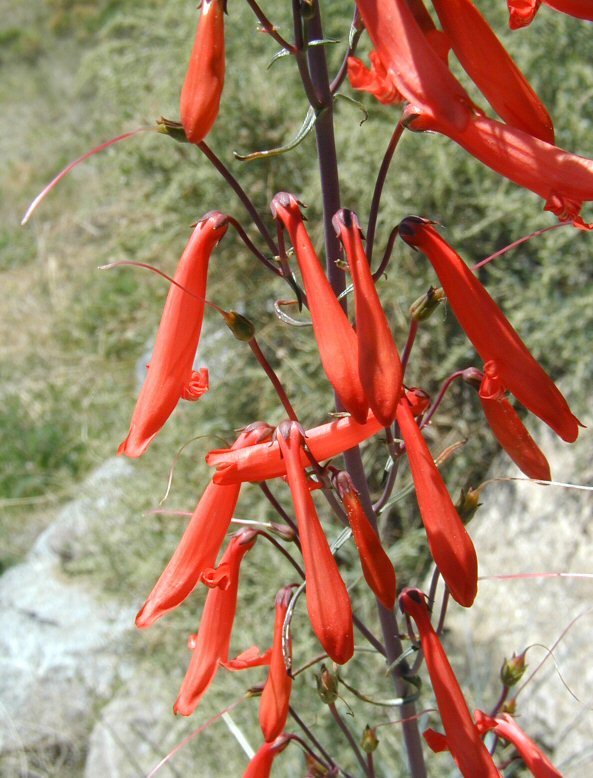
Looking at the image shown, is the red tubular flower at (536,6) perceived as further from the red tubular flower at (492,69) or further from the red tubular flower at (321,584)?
the red tubular flower at (321,584)

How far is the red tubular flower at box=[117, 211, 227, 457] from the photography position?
961mm

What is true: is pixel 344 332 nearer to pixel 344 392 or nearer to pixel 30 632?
pixel 344 392

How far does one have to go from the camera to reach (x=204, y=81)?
2.72 ft

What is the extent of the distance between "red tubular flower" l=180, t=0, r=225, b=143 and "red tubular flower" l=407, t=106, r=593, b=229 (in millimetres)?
210

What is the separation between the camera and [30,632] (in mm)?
3652

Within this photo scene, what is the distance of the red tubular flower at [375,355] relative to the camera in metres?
0.81

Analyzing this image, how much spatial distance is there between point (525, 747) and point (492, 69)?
89 cm

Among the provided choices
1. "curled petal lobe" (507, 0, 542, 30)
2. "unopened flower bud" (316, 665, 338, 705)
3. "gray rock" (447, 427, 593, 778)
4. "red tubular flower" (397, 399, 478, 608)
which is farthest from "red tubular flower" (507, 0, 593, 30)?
"gray rock" (447, 427, 593, 778)

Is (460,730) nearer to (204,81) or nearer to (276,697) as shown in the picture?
(276,697)

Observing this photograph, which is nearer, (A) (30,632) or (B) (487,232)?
(B) (487,232)

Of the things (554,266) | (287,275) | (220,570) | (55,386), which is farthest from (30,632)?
(287,275)

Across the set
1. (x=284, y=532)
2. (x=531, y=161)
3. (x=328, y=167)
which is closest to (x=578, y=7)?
(x=531, y=161)

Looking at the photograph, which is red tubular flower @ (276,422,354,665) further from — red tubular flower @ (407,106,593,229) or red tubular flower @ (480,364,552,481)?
red tubular flower @ (407,106,593,229)

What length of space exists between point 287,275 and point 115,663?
2691 mm
